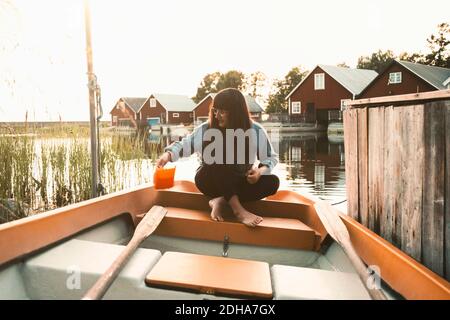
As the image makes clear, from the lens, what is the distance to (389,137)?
1699 mm

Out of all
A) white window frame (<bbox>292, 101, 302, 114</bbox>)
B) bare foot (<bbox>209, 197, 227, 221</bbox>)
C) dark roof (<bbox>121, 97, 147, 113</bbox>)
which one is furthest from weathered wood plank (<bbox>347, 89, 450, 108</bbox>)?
dark roof (<bbox>121, 97, 147, 113</bbox>)

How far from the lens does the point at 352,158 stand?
2.20 meters

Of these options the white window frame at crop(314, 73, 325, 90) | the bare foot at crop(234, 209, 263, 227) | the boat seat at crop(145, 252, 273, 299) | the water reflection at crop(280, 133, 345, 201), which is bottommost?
the water reflection at crop(280, 133, 345, 201)

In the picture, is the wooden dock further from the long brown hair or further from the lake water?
the lake water

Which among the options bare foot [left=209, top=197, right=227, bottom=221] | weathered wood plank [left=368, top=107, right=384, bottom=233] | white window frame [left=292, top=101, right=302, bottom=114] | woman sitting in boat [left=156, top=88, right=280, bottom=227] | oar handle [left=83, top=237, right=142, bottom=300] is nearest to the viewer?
oar handle [left=83, top=237, right=142, bottom=300]

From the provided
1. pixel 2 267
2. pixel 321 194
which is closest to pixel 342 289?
pixel 2 267

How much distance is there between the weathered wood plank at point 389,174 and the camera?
5.48ft

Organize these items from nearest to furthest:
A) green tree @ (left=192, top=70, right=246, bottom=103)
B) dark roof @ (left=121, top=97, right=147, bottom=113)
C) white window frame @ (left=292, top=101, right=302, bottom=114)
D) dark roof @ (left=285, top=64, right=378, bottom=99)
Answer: dark roof @ (left=285, top=64, right=378, bottom=99), white window frame @ (left=292, top=101, right=302, bottom=114), dark roof @ (left=121, top=97, right=147, bottom=113), green tree @ (left=192, top=70, right=246, bottom=103)

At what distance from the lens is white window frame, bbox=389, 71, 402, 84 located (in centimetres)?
2234

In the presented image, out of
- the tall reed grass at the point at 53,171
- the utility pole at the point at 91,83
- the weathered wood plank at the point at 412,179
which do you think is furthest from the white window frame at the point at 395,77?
the weathered wood plank at the point at 412,179
